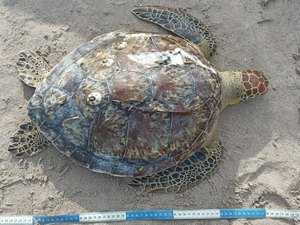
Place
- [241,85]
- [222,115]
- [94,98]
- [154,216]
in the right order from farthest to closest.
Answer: [222,115], [241,85], [154,216], [94,98]

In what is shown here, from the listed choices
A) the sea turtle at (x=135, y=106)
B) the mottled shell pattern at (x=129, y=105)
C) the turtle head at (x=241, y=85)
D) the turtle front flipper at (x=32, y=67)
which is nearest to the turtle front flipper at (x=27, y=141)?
the sea turtle at (x=135, y=106)

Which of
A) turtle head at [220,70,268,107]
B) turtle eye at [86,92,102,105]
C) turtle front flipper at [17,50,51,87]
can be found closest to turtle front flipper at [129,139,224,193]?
turtle head at [220,70,268,107]

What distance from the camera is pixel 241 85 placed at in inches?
163

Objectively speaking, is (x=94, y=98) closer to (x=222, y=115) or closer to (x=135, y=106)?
(x=135, y=106)

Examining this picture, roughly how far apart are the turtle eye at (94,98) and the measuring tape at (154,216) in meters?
1.11

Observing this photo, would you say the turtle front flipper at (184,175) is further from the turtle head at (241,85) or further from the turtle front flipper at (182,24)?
the turtle front flipper at (182,24)

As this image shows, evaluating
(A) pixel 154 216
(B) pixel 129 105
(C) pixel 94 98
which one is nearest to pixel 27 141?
(C) pixel 94 98

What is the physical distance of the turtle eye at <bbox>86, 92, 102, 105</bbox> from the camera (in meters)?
3.57

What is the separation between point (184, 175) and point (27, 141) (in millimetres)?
1540

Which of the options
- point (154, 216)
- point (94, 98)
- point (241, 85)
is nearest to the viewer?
point (94, 98)

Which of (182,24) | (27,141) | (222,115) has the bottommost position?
(27,141)

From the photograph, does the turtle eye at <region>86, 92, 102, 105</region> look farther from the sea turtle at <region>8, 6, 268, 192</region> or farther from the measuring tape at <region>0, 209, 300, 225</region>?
the measuring tape at <region>0, 209, 300, 225</region>

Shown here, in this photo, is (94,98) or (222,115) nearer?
(94,98)

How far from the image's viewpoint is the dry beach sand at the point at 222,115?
13.3 feet
